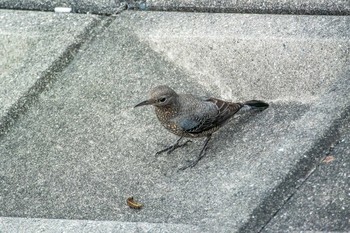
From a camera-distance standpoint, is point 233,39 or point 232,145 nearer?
point 232,145

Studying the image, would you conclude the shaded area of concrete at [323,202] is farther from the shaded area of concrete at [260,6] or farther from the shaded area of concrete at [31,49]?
the shaded area of concrete at [31,49]

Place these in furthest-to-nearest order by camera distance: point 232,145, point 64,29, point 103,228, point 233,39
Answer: point 64,29, point 233,39, point 232,145, point 103,228

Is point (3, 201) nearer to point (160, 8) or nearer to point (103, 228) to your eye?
point (103, 228)

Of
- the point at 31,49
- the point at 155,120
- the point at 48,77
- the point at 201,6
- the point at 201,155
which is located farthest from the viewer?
Result: the point at 201,6

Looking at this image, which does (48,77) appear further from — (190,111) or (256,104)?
(256,104)

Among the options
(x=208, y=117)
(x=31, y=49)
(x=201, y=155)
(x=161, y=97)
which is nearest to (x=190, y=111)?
(x=208, y=117)

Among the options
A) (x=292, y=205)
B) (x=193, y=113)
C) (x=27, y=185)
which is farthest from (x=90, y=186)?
(x=292, y=205)
